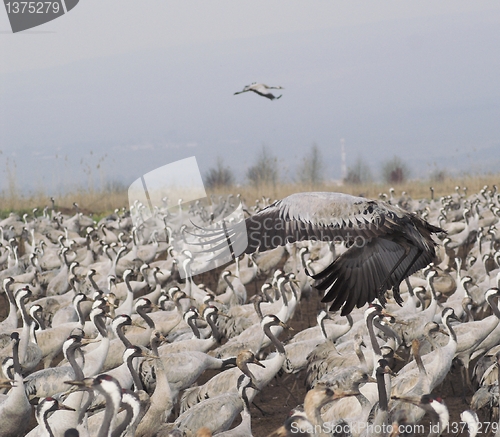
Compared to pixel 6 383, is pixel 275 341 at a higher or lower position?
lower

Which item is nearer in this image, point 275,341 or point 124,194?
point 275,341

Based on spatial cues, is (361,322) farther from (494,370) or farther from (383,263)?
(383,263)

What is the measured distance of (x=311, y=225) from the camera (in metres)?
4.57

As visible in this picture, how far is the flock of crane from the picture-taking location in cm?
459

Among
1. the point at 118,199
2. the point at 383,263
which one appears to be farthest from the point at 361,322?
the point at 118,199

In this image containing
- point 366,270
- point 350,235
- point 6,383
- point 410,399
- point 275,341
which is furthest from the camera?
point 275,341

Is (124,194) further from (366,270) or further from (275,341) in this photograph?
(366,270)

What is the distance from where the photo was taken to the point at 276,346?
6746 mm

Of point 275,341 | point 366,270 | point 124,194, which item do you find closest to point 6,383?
point 275,341

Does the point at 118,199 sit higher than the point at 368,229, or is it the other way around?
the point at 368,229

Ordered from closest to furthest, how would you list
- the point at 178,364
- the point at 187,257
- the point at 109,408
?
the point at 109,408 → the point at 178,364 → the point at 187,257

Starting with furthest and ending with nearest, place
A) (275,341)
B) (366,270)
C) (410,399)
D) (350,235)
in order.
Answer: (275,341) < (366,270) < (350,235) < (410,399)

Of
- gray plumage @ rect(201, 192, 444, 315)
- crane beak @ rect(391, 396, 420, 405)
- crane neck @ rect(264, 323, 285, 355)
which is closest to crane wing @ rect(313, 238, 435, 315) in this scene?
gray plumage @ rect(201, 192, 444, 315)

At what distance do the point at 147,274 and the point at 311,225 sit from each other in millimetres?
7115
